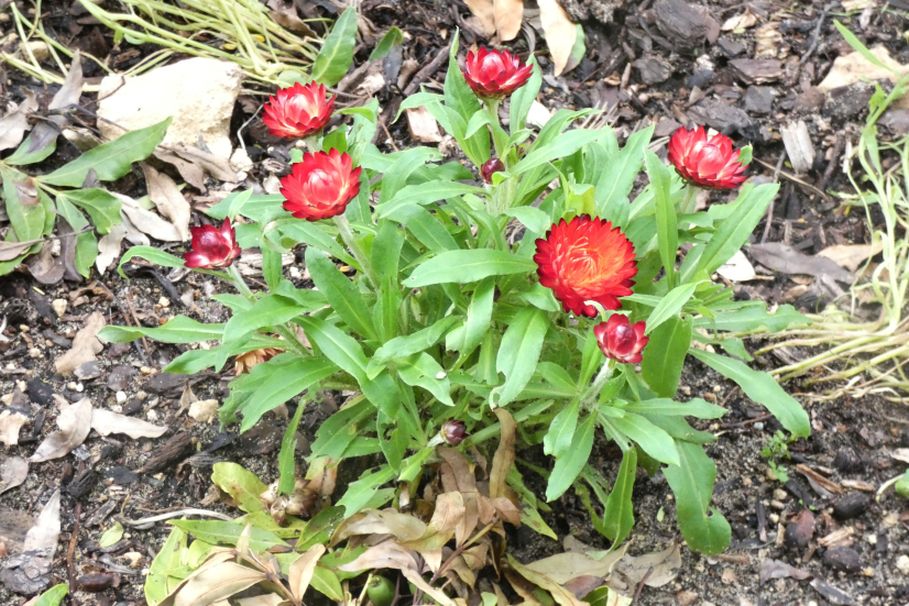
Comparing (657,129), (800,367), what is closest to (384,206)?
(800,367)

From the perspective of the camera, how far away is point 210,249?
1961 millimetres

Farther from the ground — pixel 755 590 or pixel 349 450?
pixel 349 450

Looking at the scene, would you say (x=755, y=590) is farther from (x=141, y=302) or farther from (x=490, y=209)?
(x=141, y=302)

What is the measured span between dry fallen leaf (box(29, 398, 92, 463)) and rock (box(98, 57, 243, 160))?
101 centimetres

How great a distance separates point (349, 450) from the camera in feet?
7.27

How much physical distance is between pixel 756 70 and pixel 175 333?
2.36m

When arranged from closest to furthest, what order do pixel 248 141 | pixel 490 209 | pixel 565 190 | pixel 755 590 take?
1. pixel 565 190
2. pixel 490 209
3. pixel 755 590
4. pixel 248 141

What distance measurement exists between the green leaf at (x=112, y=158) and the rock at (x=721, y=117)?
6.05ft

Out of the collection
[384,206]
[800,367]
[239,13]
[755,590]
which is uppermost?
[384,206]

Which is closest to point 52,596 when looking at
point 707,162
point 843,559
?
point 707,162

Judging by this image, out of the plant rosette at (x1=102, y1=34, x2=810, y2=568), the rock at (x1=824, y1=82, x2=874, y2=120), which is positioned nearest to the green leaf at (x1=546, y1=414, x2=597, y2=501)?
the plant rosette at (x1=102, y1=34, x2=810, y2=568)

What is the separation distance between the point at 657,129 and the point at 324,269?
5.62ft

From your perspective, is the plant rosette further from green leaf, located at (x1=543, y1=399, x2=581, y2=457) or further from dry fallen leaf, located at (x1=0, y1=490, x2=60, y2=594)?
dry fallen leaf, located at (x1=0, y1=490, x2=60, y2=594)

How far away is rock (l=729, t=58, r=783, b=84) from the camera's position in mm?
3445
